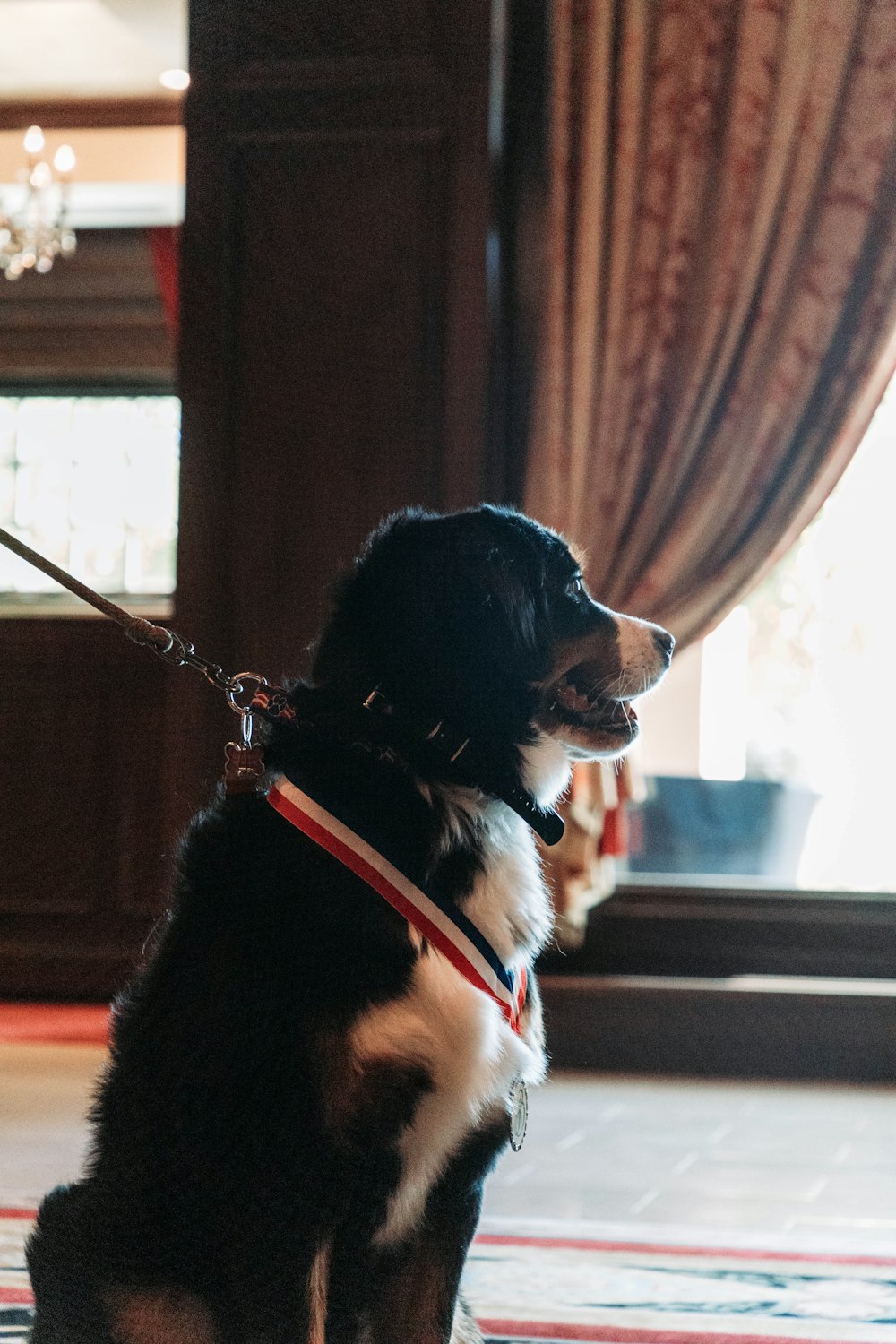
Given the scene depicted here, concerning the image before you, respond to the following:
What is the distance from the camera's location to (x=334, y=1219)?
125 centimetres

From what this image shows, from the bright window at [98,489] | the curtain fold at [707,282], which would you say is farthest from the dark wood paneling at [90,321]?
the curtain fold at [707,282]

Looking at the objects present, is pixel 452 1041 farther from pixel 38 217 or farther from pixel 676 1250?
pixel 38 217

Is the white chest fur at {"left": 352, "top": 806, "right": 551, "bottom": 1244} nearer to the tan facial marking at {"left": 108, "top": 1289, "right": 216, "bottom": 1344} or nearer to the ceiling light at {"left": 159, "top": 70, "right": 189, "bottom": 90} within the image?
the tan facial marking at {"left": 108, "top": 1289, "right": 216, "bottom": 1344}

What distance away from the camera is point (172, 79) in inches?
243

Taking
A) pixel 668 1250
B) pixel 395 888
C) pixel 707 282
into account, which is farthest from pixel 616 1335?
pixel 707 282

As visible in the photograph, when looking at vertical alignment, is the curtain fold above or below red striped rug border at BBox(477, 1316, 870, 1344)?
above

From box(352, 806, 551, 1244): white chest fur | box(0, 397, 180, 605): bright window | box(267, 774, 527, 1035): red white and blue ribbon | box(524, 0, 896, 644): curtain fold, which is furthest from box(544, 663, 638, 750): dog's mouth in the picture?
box(0, 397, 180, 605): bright window

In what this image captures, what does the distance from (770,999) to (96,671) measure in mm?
2035

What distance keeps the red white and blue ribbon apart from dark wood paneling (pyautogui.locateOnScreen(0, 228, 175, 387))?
508cm

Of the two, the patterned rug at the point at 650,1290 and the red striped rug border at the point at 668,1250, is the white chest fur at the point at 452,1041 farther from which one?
the red striped rug border at the point at 668,1250

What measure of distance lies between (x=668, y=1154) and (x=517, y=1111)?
1343 mm

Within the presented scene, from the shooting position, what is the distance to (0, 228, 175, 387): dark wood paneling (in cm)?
621

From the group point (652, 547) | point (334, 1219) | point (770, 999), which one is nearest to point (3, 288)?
point (652, 547)

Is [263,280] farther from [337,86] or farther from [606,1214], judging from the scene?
[606,1214]
